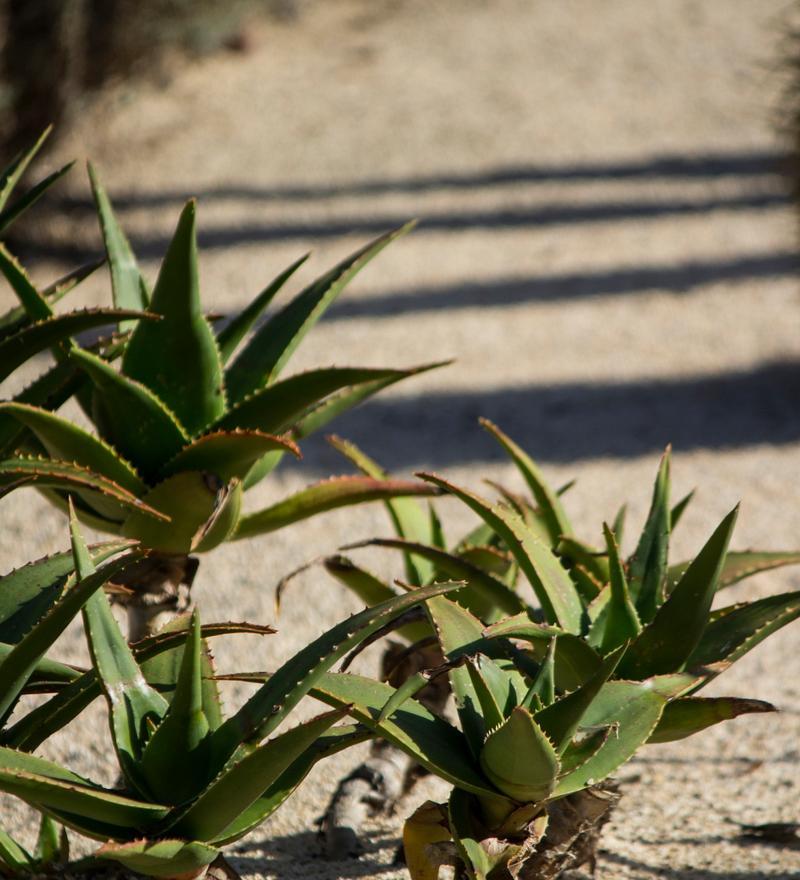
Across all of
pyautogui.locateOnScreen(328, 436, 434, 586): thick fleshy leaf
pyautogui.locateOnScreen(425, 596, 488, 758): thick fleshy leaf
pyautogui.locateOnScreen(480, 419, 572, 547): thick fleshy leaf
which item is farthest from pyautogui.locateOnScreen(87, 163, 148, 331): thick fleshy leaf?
pyautogui.locateOnScreen(425, 596, 488, 758): thick fleshy leaf

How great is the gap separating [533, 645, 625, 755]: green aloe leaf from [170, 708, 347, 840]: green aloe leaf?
30 centimetres

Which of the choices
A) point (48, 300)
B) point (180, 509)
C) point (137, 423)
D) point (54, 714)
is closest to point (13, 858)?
point (54, 714)

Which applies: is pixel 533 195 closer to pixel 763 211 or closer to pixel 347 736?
pixel 763 211

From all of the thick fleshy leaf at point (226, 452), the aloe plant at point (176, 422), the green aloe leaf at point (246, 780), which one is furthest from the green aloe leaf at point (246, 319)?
the green aloe leaf at point (246, 780)

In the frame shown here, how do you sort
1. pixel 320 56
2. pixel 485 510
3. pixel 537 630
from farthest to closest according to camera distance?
1. pixel 320 56
2. pixel 485 510
3. pixel 537 630

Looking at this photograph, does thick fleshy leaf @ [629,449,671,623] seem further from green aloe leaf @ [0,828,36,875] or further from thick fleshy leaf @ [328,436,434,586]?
green aloe leaf @ [0,828,36,875]

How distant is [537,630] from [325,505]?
48 centimetres

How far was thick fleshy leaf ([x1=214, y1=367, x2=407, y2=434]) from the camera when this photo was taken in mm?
1868

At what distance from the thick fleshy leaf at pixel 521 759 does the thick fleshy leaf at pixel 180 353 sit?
801mm

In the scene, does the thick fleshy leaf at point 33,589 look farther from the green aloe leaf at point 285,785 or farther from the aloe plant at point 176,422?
the green aloe leaf at point 285,785

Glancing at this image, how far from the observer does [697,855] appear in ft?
7.35

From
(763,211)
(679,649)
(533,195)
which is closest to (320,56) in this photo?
(533,195)

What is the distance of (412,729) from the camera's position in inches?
62.5

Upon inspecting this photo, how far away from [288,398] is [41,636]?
63 cm
